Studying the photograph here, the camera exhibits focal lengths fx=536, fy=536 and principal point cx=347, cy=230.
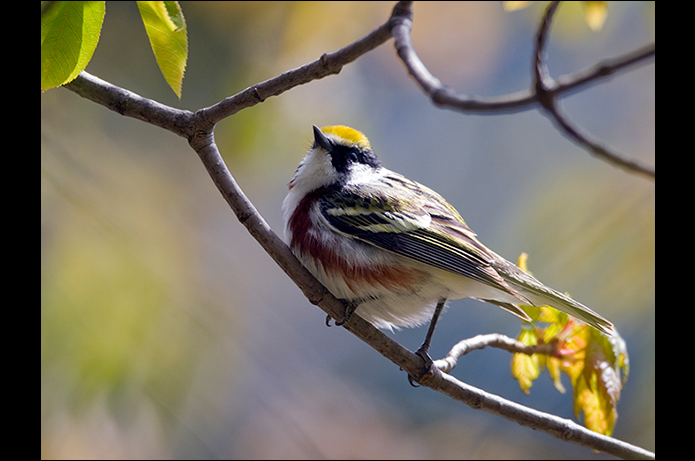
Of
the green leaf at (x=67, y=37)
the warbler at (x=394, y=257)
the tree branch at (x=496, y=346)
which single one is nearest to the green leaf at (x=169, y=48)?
the green leaf at (x=67, y=37)

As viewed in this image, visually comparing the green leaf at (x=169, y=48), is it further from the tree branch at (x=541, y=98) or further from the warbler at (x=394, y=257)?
the tree branch at (x=541, y=98)

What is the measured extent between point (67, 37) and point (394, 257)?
5.55 feet

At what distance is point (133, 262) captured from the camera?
17.1 feet

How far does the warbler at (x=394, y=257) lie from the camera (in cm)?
257

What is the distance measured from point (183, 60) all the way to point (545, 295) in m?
1.90

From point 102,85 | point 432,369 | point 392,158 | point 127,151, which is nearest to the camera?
point 102,85

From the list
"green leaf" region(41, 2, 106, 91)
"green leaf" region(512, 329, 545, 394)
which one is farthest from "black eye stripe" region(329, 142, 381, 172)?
"green leaf" region(41, 2, 106, 91)

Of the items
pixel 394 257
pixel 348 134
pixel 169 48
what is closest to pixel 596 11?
pixel 348 134

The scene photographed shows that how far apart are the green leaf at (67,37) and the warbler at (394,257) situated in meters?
1.46

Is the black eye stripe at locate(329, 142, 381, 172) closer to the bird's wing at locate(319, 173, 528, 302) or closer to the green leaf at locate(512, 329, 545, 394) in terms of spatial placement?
the bird's wing at locate(319, 173, 528, 302)

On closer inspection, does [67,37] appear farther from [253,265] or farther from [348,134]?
[253,265]
